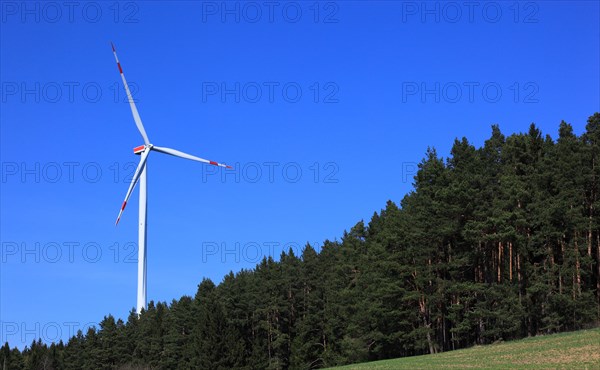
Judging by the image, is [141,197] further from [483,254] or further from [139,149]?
[483,254]

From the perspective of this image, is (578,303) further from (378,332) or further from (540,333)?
(378,332)

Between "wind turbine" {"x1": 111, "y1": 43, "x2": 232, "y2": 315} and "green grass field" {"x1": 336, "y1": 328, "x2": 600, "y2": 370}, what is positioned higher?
"wind turbine" {"x1": 111, "y1": 43, "x2": 232, "y2": 315}

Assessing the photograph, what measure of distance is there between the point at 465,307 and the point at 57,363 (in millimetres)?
137930

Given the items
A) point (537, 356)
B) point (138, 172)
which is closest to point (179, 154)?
Result: point (138, 172)

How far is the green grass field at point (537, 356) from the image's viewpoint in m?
45.4

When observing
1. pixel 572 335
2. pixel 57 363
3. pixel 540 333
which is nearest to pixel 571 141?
pixel 540 333

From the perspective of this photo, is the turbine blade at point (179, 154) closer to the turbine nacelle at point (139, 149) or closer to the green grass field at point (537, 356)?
the turbine nacelle at point (139, 149)

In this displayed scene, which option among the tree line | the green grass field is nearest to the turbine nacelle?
the tree line

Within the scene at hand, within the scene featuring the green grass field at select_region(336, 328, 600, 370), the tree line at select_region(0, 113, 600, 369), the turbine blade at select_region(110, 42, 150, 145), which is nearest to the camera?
the green grass field at select_region(336, 328, 600, 370)

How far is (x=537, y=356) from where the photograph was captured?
50906 mm

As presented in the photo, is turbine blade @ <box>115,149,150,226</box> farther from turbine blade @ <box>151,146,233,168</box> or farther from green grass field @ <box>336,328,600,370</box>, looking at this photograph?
green grass field @ <box>336,328,600,370</box>

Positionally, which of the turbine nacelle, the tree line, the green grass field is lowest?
the green grass field

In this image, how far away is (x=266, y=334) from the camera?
432 ft

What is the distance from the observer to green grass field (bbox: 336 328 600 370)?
45.4 m
